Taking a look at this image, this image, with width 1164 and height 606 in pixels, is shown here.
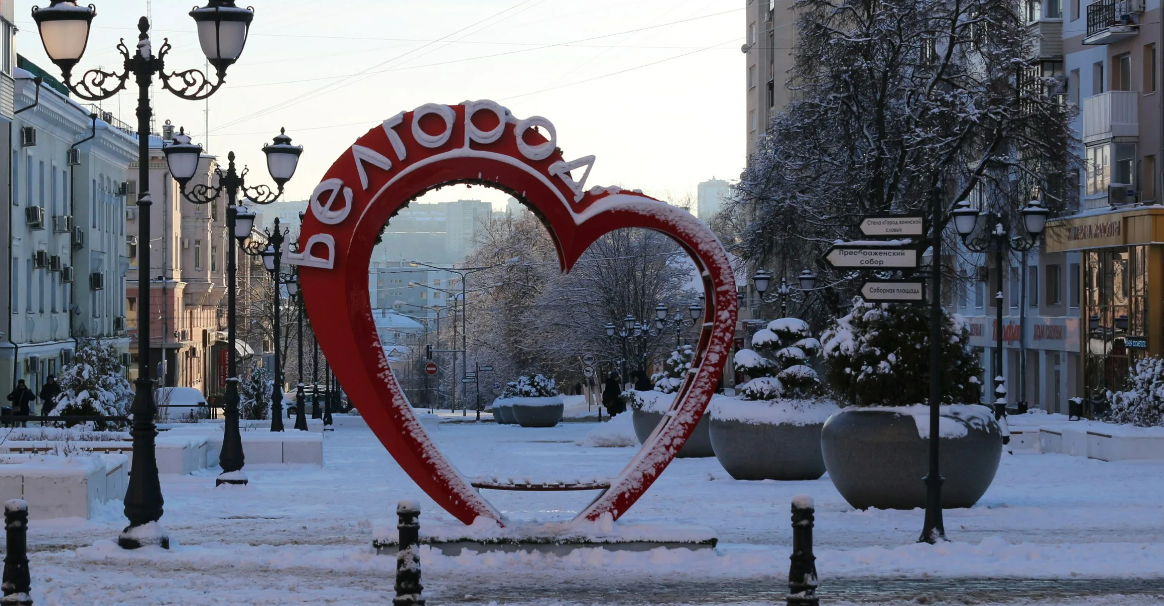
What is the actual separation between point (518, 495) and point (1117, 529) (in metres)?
8.53

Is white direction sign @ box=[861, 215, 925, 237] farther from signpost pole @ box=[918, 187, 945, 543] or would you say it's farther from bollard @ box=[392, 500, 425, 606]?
bollard @ box=[392, 500, 425, 606]

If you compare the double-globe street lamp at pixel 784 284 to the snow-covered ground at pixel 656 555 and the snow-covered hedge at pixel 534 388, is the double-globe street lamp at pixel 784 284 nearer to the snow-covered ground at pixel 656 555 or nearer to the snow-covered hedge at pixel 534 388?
the snow-covered hedge at pixel 534 388

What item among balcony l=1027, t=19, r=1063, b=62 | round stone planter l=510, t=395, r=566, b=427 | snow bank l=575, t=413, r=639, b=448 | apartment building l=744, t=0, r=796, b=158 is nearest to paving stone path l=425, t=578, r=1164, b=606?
snow bank l=575, t=413, r=639, b=448

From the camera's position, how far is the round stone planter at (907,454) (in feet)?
57.6

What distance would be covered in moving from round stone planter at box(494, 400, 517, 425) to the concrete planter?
4.19ft

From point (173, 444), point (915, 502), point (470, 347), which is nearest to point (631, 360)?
point (470, 347)

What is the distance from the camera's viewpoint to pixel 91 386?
2788 centimetres

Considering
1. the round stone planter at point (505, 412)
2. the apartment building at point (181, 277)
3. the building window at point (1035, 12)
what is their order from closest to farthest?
the building window at point (1035, 12) < the round stone planter at point (505, 412) < the apartment building at point (181, 277)

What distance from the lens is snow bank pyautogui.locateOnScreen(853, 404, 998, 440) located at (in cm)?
1752

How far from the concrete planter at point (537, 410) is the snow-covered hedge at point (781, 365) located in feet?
93.5

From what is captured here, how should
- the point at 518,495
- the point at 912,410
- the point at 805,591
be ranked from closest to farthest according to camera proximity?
the point at 805,591, the point at 912,410, the point at 518,495

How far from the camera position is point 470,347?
101 meters

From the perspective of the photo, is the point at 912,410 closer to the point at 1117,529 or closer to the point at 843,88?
the point at 1117,529

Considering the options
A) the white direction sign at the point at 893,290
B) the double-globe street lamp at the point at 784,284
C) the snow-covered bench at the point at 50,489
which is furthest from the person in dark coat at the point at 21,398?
the white direction sign at the point at 893,290
